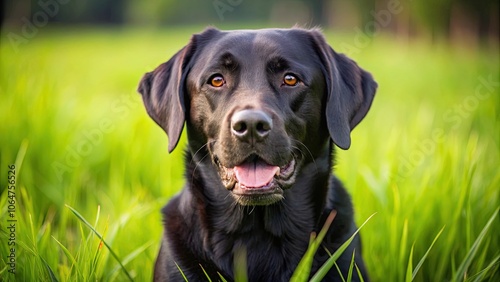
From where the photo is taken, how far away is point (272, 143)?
2.37 meters

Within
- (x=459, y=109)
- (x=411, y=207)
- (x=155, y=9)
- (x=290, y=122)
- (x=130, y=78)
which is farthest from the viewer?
(x=155, y=9)

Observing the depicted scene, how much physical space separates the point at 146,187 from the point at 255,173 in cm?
202

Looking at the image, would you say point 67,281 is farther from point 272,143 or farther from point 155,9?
point 155,9

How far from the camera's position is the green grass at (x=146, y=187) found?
2.63m

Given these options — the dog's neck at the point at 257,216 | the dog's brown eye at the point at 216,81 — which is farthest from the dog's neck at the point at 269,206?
the dog's brown eye at the point at 216,81

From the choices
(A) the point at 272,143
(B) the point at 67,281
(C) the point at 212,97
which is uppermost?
(C) the point at 212,97

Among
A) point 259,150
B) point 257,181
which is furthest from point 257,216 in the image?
point 259,150

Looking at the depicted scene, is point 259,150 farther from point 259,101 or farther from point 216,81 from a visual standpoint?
point 216,81

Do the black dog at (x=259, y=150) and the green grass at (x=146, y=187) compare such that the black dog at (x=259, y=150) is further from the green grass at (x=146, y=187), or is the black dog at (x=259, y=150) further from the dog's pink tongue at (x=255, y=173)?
the green grass at (x=146, y=187)

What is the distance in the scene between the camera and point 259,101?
240cm

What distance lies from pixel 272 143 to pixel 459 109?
16.0ft

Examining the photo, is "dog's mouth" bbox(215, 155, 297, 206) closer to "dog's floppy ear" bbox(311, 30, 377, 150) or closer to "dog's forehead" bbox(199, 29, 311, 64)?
"dog's floppy ear" bbox(311, 30, 377, 150)

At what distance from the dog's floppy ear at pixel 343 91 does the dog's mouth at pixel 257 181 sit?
0.99 feet

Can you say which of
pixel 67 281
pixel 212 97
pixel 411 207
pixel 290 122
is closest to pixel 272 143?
pixel 290 122
